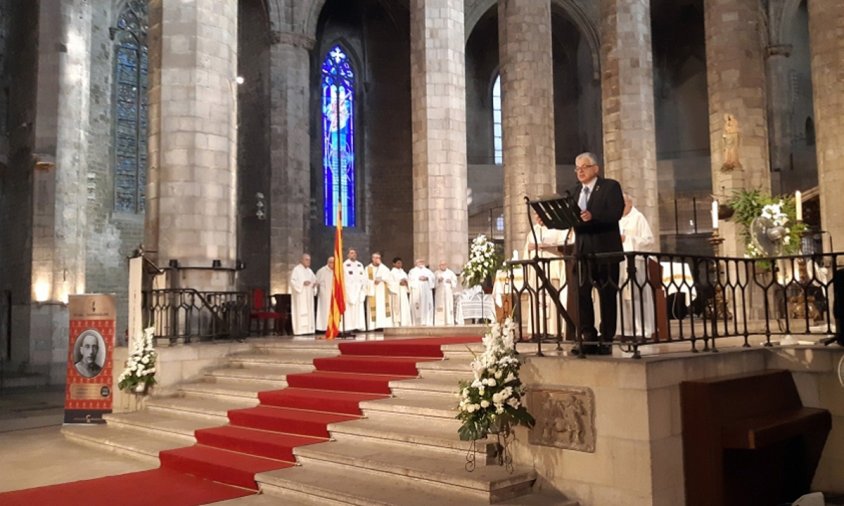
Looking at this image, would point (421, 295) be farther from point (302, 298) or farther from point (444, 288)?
point (302, 298)

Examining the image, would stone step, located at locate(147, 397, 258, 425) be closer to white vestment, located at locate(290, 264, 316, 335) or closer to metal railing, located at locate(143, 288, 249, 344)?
metal railing, located at locate(143, 288, 249, 344)

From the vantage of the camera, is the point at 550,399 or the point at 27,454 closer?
the point at 550,399

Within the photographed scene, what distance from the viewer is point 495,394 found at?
571 cm

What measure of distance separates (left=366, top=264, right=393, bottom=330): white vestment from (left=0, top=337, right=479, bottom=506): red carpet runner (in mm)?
5049

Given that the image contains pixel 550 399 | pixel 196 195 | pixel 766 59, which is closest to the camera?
pixel 550 399

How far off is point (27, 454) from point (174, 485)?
2.85 meters

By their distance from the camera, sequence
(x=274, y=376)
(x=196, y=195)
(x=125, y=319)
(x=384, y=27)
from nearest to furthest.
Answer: (x=274, y=376) < (x=196, y=195) < (x=125, y=319) < (x=384, y=27)

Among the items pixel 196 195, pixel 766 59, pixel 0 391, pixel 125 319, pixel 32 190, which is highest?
pixel 766 59

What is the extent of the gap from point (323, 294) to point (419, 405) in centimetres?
757

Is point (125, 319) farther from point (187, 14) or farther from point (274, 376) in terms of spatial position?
point (274, 376)

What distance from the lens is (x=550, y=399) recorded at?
5.73m

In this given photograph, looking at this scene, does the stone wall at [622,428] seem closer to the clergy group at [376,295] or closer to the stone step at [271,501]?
Result: the stone step at [271,501]

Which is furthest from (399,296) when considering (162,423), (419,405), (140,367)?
(419,405)

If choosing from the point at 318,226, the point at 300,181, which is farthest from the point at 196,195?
the point at 318,226
